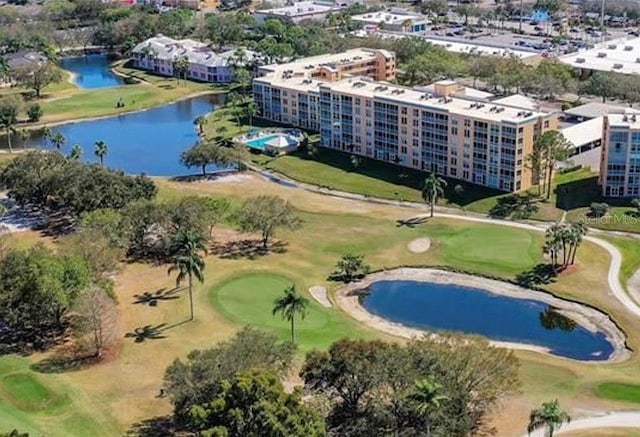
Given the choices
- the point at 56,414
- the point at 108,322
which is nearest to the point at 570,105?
the point at 108,322

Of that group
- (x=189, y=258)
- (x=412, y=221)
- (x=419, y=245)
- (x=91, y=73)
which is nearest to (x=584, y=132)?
(x=412, y=221)

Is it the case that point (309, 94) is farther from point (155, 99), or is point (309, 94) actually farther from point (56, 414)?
point (56, 414)

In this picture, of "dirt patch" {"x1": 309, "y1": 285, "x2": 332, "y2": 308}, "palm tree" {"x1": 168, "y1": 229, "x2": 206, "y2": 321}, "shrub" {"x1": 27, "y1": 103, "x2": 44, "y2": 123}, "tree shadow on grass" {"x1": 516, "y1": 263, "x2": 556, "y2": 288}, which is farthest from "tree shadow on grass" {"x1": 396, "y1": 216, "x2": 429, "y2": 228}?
"shrub" {"x1": 27, "y1": 103, "x2": 44, "y2": 123}

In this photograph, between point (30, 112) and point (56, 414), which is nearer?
point (56, 414)

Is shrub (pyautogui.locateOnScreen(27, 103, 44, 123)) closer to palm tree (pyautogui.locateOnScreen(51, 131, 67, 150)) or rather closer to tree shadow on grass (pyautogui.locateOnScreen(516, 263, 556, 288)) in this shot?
palm tree (pyautogui.locateOnScreen(51, 131, 67, 150))

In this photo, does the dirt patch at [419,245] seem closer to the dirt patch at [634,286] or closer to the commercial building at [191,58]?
the dirt patch at [634,286]

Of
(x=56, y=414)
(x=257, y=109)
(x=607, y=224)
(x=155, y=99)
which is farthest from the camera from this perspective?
(x=155, y=99)
